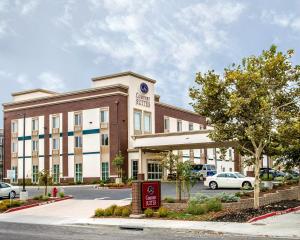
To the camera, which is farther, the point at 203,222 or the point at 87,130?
the point at 87,130

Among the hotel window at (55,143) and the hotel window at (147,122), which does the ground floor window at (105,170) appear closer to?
the hotel window at (147,122)

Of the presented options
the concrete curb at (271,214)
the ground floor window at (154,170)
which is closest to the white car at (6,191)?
the concrete curb at (271,214)

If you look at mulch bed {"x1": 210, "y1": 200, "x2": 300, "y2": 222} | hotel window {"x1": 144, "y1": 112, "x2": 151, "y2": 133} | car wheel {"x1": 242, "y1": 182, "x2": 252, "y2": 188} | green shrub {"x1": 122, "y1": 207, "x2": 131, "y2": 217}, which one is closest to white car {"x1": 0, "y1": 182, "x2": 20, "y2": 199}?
green shrub {"x1": 122, "y1": 207, "x2": 131, "y2": 217}

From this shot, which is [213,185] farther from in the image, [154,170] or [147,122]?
[147,122]

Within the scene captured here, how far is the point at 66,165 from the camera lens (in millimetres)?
61875

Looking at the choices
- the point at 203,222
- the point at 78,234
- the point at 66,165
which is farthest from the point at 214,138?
the point at 66,165

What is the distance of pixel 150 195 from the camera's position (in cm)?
2380

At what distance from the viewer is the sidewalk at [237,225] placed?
54.5 ft

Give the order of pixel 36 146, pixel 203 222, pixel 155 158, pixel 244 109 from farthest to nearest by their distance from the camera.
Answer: pixel 36 146 < pixel 155 158 < pixel 244 109 < pixel 203 222

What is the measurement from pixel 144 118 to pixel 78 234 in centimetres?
4419

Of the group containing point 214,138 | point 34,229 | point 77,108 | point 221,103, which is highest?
point 77,108

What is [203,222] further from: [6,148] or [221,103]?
[6,148]

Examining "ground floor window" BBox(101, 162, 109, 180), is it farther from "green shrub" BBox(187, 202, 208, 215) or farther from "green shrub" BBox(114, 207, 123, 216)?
"green shrub" BBox(187, 202, 208, 215)

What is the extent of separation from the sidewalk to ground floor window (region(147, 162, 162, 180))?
3688cm
